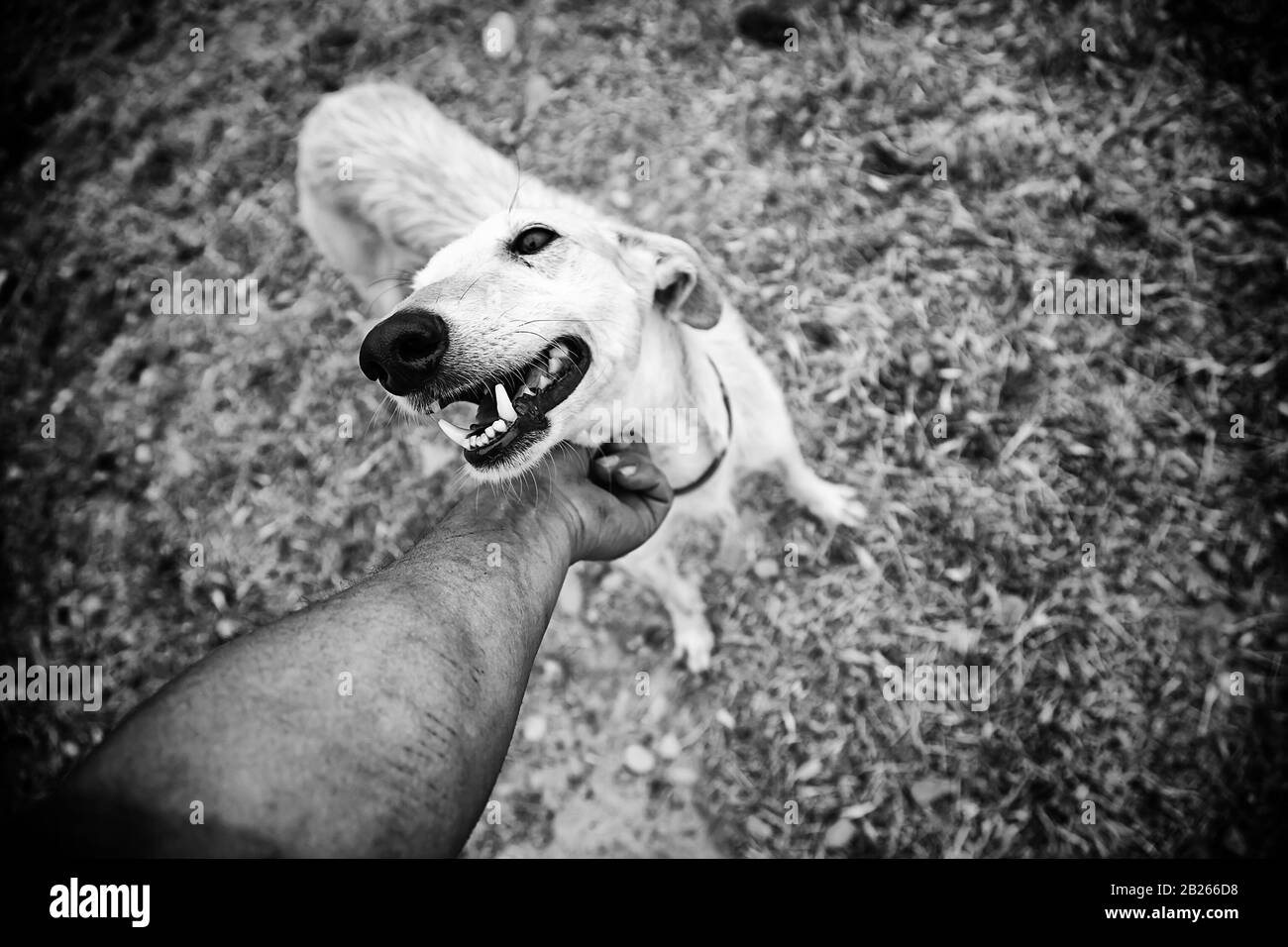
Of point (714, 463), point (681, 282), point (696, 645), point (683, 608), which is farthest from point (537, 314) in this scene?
point (696, 645)

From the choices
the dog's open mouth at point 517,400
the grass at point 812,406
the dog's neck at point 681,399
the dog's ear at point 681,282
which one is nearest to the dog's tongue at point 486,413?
the dog's open mouth at point 517,400

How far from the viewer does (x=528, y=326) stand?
211cm

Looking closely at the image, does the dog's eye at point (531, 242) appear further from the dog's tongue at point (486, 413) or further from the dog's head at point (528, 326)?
the dog's tongue at point (486, 413)

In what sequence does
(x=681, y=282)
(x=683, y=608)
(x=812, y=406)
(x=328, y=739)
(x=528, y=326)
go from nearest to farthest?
(x=328, y=739), (x=528, y=326), (x=681, y=282), (x=683, y=608), (x=812, y=406)

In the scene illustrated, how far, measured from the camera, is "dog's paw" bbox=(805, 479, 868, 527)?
3578 millimetres

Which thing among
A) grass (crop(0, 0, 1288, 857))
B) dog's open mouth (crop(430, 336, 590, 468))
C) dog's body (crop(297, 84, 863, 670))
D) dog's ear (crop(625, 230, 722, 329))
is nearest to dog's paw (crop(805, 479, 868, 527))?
dog's body (crop(297, 84, 863, 670))

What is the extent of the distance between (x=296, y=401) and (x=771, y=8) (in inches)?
151

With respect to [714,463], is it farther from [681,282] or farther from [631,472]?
[681,282]

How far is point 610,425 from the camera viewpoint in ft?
8.22

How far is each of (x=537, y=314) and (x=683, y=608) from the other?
6.31ft

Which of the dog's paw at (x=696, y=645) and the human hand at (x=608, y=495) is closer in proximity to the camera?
the human hand at (x=608, y=495)

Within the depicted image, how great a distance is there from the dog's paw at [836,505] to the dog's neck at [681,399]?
824 mm

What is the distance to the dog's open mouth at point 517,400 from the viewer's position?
2150 mm
